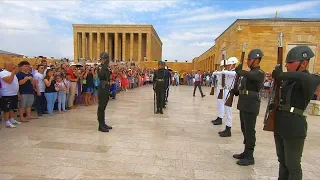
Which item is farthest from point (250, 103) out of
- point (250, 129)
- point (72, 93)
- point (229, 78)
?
point (72, 93)

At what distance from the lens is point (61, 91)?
878cm

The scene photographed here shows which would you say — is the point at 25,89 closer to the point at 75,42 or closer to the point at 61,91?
the point at 61,91

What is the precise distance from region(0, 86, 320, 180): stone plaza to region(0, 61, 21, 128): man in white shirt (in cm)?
46

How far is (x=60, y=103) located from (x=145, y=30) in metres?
54.1

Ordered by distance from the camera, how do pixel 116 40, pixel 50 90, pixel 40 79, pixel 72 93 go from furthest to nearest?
pixel 116 40
pixel 72 93
pixel 50 90
pixel 40 79

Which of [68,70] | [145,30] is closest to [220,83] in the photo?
[68,70]

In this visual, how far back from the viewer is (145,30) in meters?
60.8

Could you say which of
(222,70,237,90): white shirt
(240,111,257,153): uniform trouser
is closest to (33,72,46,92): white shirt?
(222,70,237,90): white shirt

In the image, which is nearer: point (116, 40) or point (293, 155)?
point (293, 155)

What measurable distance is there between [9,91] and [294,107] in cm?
670

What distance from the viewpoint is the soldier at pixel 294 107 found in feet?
8.98

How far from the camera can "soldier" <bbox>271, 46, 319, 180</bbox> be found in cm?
274

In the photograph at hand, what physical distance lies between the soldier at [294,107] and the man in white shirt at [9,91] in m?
6.37

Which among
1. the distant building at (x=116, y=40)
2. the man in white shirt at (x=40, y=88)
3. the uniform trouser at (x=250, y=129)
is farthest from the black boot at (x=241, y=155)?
the distant building at (x=116, y=40)
